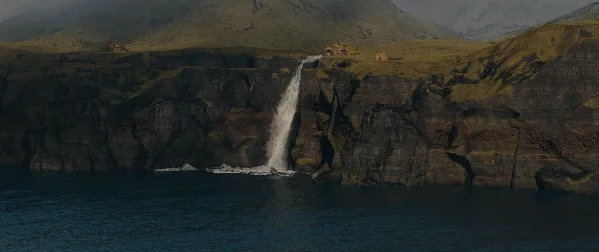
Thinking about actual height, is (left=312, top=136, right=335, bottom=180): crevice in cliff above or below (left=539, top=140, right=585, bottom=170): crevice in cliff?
below

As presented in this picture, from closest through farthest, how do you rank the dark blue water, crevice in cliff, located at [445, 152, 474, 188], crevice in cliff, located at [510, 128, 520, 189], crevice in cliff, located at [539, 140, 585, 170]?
1. the dark blue water
2. crevice in cliff, located at [539, 140, 585, 170]
3. crevice in cliff, located at [510, 128, 520, 189]
4. crevice in cliff, located at [445, 152, 474, 188]

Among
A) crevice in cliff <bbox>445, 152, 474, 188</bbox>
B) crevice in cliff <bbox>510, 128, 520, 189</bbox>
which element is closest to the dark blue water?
crevice in cliff <bbox>510, 128, 520, 189</bbox>

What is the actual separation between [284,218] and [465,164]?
65.9m

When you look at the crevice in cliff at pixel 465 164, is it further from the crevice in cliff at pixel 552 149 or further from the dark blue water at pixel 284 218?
the crevice in cliff at pixel 552 149

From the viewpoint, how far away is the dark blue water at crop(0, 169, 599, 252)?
4350 inches

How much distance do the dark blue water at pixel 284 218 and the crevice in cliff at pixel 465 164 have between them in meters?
8.10

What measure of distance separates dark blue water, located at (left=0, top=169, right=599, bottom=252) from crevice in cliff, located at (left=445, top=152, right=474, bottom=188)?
810 centimetres

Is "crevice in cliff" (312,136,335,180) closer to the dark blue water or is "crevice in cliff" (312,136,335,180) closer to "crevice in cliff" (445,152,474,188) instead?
the dark blue water

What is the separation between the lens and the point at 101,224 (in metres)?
126

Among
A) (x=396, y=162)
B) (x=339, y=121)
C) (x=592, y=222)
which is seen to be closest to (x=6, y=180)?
(x=339, y=121)

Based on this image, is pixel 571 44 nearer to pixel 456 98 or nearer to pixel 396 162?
pixel 456 98

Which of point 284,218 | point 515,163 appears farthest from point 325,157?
point 284,218

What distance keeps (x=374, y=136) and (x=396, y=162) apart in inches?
424

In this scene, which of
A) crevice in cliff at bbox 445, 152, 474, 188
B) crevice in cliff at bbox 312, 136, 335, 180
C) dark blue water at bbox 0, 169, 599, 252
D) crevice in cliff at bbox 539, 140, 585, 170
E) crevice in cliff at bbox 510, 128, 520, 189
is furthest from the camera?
crevice in cliff at bbox 312, 136, 335, 180
